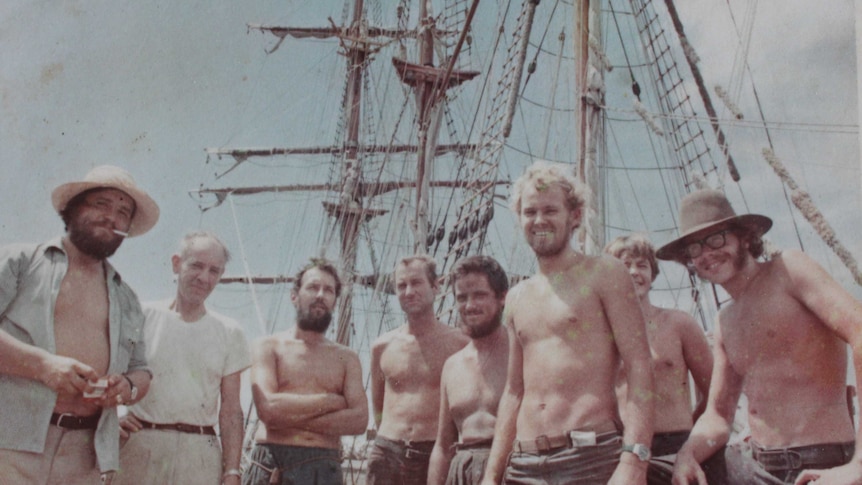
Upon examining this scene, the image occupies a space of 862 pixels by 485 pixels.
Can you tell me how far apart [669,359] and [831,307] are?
1.49 meters

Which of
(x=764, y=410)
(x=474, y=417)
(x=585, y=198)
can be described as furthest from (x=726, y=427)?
(x=474, y=417)

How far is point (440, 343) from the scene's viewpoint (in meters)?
4.92

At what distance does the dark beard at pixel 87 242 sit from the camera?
3531 millimetres

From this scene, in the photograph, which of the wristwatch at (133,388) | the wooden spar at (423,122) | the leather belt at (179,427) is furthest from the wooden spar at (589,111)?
the wooden spar at (423,122)

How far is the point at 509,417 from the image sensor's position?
3.35 meters

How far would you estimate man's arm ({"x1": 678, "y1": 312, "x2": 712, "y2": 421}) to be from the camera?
411 cm

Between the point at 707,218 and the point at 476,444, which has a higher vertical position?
the point at 707,218

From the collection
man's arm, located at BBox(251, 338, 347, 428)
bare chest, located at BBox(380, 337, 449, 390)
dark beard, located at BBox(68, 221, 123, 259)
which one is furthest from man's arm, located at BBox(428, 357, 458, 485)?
dark beard, located at BBox(68, 221, 123, 259)

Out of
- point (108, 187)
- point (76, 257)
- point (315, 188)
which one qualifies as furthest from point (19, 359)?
point (315, 188)

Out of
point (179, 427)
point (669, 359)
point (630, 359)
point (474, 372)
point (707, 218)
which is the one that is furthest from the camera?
point (474, 372)

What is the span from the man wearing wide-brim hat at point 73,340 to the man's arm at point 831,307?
2.83m

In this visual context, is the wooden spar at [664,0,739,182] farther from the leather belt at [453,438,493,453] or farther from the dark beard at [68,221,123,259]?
the dark beard at [68,221,123,259]

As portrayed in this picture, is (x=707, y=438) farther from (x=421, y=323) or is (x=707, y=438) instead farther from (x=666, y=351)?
(x=421, y=323)

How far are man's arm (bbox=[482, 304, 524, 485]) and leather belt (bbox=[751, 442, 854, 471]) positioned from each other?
104 cm
